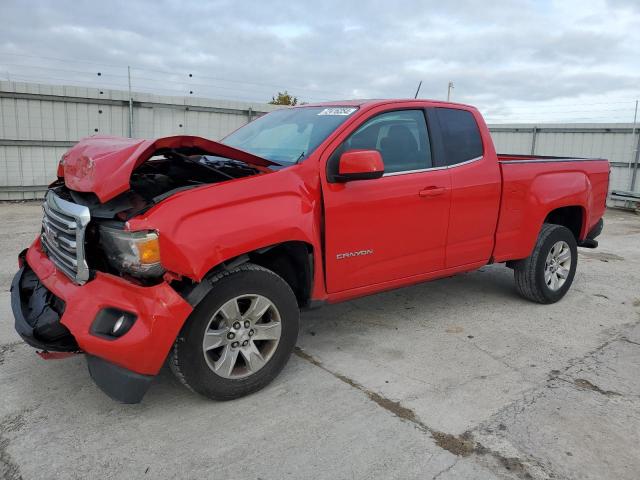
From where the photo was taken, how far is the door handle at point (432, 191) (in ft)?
12.8

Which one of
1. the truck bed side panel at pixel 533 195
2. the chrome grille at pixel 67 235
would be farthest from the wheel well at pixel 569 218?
the chrome grille at pixel 67 235

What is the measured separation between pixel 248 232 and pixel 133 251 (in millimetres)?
624

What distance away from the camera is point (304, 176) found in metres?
3.34

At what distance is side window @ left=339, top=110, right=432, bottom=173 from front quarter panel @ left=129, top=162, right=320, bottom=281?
0.62 metres

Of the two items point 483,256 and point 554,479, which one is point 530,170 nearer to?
point 483,256

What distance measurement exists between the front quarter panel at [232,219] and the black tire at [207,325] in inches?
6.6

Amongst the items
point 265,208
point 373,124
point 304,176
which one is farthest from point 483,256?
point 265,208

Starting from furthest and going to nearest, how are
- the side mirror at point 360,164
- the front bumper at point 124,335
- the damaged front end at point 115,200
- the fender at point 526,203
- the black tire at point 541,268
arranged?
the black tire at point 541,268
the fender at point 526,203
the side mirror at point 360,164
the damaged front end at point 115,200
the front bumper at point 124,335

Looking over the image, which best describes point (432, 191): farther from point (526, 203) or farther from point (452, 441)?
point (452, 441)

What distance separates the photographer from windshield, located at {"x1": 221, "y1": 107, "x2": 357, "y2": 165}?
3634mm

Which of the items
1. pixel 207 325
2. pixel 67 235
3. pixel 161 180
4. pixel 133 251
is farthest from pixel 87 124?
pixel 207 325

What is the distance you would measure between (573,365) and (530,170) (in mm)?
1807

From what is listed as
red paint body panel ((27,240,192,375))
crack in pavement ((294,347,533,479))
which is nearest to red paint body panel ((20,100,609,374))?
red paint body panel ((27,240,192,375))

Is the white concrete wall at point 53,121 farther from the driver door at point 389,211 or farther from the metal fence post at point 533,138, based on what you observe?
the metal fence post at point 533,138
